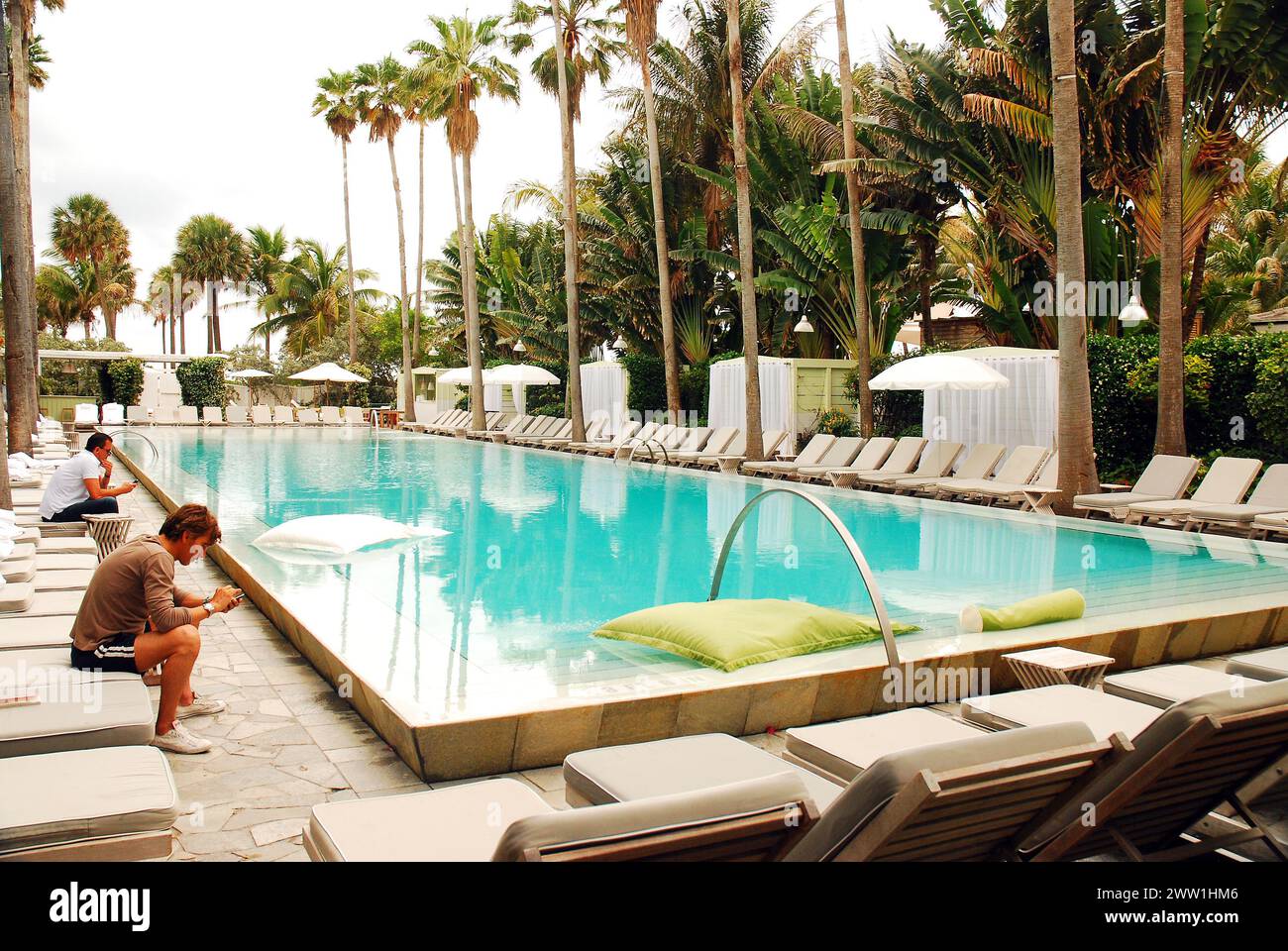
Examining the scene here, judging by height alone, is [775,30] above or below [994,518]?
above

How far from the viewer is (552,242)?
115ft

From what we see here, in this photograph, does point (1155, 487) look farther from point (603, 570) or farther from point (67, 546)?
point (67, 546)

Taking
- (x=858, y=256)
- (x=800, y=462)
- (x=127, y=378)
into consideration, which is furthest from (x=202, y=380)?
(x=800, y=462)

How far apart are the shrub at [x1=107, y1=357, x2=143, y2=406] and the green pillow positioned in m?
38.4

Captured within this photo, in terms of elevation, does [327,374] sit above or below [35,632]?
above

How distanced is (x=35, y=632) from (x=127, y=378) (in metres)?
38.3

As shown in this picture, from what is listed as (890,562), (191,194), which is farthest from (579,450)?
(191,194)

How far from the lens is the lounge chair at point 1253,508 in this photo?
10828 mm

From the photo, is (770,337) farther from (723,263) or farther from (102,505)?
(102,505)

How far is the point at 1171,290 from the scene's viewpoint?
13172 millimetres

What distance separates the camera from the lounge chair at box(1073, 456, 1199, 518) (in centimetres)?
1202

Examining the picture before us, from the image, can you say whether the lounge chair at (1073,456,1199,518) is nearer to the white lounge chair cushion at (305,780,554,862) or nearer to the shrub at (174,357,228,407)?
the white lounge chair cushion at (305,780,554,862)

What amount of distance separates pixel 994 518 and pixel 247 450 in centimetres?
1842

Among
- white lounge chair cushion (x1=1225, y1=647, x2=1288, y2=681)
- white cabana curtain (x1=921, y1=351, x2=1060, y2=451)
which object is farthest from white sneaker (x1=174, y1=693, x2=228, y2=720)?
white cabana curtain (x1=921, y1=351, x2=1060, y2=451)
